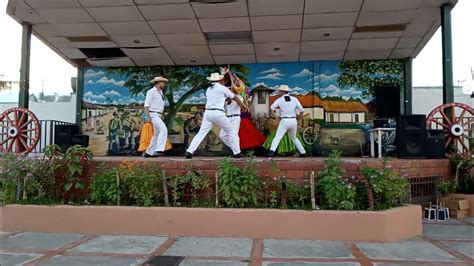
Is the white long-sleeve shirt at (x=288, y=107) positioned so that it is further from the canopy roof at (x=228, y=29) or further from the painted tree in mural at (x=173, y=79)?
the painted tree in mural at (x=173, y=79)

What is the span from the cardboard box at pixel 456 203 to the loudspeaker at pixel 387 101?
17.0 ft

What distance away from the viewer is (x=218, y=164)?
215 inches

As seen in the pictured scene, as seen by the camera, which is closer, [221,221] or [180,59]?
[221,221]

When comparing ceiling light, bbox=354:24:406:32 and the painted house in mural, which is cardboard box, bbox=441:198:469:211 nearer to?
ceiling light, bbox=354:24:406:32

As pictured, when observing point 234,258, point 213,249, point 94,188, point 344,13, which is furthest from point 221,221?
point 344,13

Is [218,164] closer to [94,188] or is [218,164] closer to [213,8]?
[94,188]

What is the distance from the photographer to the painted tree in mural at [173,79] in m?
12.4

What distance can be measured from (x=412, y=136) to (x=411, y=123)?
27 centimetres

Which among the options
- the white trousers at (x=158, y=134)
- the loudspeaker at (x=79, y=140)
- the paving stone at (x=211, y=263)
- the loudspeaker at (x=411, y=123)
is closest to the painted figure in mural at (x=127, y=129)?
the loudspeaker at (x=79, y=140)

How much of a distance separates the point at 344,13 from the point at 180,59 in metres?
5.17

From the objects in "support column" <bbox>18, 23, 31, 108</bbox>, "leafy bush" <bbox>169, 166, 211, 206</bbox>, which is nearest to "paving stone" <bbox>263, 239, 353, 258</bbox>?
"leafy bush" <bbox>169, 166, 211, 206</bbox>

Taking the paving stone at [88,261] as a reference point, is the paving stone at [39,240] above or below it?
below

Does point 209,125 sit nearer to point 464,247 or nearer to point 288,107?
point 288,107

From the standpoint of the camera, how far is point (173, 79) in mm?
12469
